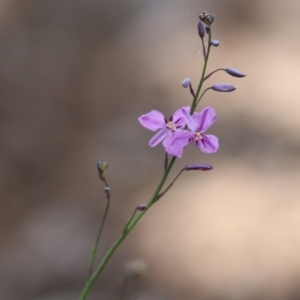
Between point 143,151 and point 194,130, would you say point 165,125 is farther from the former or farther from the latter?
point 143,151

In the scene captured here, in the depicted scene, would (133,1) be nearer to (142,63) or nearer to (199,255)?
(142,63)

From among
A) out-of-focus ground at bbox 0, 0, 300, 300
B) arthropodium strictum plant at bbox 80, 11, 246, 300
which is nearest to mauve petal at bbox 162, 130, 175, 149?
→ arthropodium strictum plant at bbox 80, 11, 246, 300

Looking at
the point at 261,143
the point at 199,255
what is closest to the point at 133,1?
the point at 261,143

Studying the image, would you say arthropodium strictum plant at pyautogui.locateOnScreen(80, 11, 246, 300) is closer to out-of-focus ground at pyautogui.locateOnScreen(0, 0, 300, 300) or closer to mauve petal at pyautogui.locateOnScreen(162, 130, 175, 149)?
mauve petal at pyautogui.locateOnScreen(162, 130, 175, 149)

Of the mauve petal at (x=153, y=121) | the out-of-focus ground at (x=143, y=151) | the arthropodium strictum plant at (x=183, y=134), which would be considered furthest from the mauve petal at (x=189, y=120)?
the out-of-focus ground at (x=143, y=151)

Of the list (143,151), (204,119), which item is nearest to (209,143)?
(204,119)

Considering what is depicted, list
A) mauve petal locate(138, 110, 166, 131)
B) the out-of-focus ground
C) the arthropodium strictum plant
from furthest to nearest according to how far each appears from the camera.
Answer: the out-of-focus ground, mauve petal locate(138, 110, 166, 131), the arthropodium strictum plant

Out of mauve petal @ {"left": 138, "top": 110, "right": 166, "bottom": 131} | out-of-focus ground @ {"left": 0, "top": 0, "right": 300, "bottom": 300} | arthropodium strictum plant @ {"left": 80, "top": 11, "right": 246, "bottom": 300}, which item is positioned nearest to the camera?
arthropodium strictum plant @ {"left": 80, "top": 11, "right": 246, "bottom": 300}

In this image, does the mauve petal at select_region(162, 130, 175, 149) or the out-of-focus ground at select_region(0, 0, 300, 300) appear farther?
the out-of-focus ground at select_region(0, 0, 300, 300)
